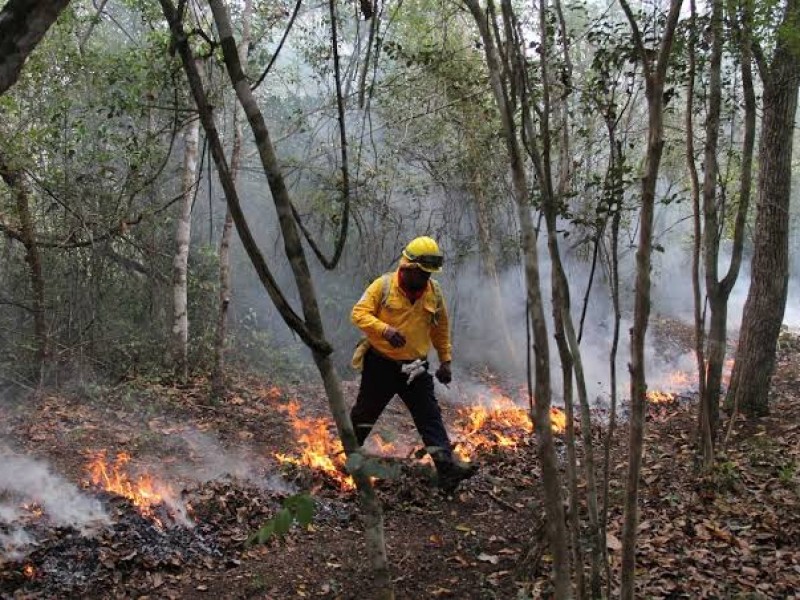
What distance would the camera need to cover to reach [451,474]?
235 inches

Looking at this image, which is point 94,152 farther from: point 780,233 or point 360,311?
point 780,233

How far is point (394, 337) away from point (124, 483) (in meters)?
2.85

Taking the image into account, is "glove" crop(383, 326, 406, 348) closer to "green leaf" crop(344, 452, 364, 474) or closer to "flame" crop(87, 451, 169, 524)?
"flame" crop(87, 451, 169, 524)

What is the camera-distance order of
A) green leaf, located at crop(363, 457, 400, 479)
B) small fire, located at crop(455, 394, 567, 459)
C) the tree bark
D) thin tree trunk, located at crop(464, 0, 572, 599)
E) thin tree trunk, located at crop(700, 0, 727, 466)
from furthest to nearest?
small fire, located at crop(455, 394, 567, 459)
thin tree trunk, located at crop(700, 0, 727, 466)
the tree bark
thin tree trunk, located at crop(464, 0, 572, 599)
green leaf, located at crop(363, 457, 400, 479)

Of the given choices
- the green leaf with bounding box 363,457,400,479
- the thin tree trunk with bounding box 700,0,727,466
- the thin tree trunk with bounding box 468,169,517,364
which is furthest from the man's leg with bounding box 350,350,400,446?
the thin tree trunk with bounding box 468,169,517,364

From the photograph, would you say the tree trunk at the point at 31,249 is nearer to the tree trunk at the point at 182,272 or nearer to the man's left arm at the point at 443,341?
the tree trunk at the point at 182,272

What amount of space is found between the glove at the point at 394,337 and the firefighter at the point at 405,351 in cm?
10

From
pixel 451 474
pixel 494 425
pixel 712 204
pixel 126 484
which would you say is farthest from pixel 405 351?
pixel 494 425

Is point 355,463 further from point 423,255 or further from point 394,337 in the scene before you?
point 423,255

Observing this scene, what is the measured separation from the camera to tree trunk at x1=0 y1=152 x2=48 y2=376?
26.5ft

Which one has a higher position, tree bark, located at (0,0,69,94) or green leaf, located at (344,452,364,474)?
tree bark, located at (0,0,69,94)

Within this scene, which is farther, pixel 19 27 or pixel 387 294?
pixel 387 294

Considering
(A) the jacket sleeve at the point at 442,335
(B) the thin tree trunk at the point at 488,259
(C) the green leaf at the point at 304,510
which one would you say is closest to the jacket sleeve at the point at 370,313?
(A) the jacket sleeve at the point at 442,335

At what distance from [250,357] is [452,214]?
532 cm
